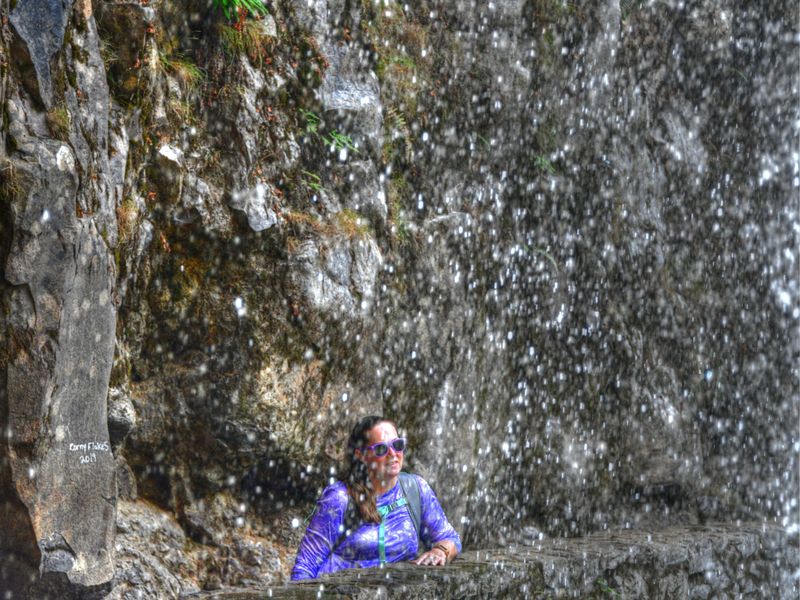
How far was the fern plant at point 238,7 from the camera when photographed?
17.6 feet

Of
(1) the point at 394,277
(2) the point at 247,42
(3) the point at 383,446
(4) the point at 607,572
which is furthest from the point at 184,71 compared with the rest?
(4) the point at 607,572

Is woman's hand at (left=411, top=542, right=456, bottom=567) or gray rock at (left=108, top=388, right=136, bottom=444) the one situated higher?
gray rock at (left=108, top=388, right=136, bottom=444)

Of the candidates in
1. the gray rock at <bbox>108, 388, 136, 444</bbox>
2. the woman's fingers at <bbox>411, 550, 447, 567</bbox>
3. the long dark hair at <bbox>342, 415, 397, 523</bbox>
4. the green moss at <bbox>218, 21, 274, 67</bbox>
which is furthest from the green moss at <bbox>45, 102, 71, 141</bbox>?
the woman's fingers at <bbox>411, 550, 447, 567</bbox>

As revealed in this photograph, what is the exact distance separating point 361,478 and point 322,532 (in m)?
0.29

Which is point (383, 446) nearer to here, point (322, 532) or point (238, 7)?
point (322, 532)

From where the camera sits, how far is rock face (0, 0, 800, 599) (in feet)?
12.0

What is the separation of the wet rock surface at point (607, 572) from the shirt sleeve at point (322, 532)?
0.15 m

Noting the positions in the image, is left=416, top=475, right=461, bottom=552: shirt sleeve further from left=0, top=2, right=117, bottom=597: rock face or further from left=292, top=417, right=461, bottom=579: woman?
left=0, top=2, right=117, bottom=597: rock face

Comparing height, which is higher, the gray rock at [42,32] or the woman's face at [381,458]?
the gray rock at [42,32]

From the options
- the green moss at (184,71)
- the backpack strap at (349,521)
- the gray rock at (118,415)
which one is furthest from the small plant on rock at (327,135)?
the backpack strap at (349,521)

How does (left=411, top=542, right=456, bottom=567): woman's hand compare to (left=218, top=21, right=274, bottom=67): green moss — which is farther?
(left=218, top=21, right=274, bottom=67): green moss

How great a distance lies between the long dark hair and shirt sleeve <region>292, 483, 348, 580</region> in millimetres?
56

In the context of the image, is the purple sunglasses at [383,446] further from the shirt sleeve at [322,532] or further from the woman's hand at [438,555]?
the woman's hand at [438,555]

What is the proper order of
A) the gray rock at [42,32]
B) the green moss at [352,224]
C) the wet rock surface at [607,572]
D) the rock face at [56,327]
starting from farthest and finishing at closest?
the green moss at [352,224] < the wet rock surface at [607,572] < the gray rock at [42,32] < the rock face at [56,327]
